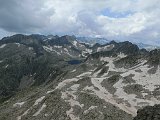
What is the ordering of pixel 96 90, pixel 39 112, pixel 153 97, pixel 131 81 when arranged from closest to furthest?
pixel 39 112 → pixel 153 97 → pixel 96 90 → pixel 131 81

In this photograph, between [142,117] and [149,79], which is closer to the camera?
[142,117]

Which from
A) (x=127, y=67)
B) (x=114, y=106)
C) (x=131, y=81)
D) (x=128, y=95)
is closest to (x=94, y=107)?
(x=114, y=106)

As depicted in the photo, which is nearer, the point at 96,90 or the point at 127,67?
the point at 96,90

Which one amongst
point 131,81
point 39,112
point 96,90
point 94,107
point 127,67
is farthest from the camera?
point 127,67

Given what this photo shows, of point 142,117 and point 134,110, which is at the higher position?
point 142,117

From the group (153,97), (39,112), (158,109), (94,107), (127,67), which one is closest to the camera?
(158,109)

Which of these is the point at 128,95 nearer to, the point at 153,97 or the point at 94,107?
the point at 153,97

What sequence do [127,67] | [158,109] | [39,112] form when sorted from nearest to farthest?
[158,109], [39,112], [127,67]

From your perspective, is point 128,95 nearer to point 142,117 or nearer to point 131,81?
point 131,81

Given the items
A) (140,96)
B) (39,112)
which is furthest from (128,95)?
(39,112)
